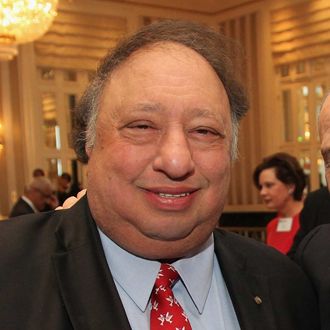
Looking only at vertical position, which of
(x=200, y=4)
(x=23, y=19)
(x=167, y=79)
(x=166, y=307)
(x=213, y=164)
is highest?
Result: (x=200, y=4)

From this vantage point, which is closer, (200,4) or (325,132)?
(325,132)

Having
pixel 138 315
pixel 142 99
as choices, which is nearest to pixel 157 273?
pixel 138 315

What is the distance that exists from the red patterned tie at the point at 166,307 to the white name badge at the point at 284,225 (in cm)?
293

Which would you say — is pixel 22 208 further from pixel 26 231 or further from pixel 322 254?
pixel 26 231

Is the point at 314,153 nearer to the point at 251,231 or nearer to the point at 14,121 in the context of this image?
the point at 251,231

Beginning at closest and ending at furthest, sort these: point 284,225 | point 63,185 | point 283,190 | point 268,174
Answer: point 284,225 < point 283,190 < point 268,174 < point 63,185

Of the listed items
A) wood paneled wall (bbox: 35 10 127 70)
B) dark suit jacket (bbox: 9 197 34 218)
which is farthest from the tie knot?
wood paneled wall (bbox: 35 10 127 70)

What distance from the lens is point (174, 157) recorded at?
3.89 ft

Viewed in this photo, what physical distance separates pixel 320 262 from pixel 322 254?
5cm

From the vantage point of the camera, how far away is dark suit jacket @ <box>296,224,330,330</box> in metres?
1.58

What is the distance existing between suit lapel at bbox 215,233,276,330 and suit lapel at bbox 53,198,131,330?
0.95 ft

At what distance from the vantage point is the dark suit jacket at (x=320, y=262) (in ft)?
5.18

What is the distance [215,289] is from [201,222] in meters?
0.22

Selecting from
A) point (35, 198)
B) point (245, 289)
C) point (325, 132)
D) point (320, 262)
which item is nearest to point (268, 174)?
point (35, 198)
